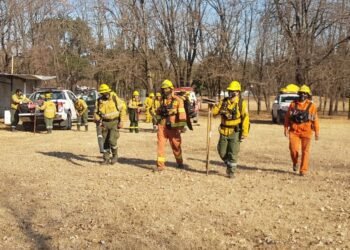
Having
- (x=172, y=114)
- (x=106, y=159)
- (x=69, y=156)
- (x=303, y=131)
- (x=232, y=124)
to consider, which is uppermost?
(x=172, y=114)

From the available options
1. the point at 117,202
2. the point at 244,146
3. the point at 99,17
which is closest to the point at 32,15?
the point at 99,17

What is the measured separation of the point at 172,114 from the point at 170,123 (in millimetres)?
178

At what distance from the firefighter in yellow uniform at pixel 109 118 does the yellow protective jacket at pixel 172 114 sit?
1.14 meters

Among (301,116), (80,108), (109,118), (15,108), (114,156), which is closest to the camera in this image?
(301,116)

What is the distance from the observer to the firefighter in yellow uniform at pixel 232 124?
9.72m

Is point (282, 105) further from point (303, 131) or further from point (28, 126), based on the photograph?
point (303, 131)

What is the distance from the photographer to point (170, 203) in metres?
7.67

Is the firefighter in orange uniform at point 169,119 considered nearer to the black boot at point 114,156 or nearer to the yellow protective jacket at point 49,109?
the black boot at point 114,156

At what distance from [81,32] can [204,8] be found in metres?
16.0

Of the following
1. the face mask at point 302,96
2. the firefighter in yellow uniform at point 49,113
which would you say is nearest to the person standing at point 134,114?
the firefighter in yellow uniform at point 49,113

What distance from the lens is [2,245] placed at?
5.82m

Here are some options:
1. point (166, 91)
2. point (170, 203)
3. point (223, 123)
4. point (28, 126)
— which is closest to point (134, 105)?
point (28, 126)

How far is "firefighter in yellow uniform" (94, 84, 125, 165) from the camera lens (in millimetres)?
11195

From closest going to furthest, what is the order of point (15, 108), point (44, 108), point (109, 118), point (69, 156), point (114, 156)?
point (109, 118) < point (114, 156) < point (69, 156) < point (44, 108) < point (15, 108)
